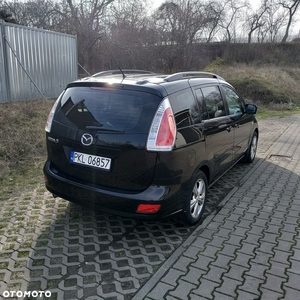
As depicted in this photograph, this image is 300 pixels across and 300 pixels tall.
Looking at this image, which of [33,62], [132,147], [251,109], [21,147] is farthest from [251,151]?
[33,62]

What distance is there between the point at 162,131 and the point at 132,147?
1.08 feet

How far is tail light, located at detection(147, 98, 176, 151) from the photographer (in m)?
2.82

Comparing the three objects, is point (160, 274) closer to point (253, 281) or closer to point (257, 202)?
point (253, 281)

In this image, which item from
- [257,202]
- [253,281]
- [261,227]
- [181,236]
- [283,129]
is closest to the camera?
[253,281]

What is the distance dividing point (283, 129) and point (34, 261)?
31.1 ft

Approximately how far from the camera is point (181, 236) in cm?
334

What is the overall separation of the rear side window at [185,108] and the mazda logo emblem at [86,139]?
90cm

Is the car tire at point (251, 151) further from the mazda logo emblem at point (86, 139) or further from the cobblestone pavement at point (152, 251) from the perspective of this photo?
the mazda logo emblem at point (86, 139)

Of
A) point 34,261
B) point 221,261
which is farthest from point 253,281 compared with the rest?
point 34,261

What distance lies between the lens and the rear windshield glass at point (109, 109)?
2893 millimetres

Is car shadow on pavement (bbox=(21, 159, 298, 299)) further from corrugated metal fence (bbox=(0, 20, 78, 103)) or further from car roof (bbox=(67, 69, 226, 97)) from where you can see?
corrugated metal fence (bbox=(0, 20, 78, 103))

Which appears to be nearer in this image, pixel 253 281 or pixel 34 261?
pixel 253 281

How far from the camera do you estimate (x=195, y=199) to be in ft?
11.6

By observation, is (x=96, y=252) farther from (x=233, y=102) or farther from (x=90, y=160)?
(x=233, y=102)
